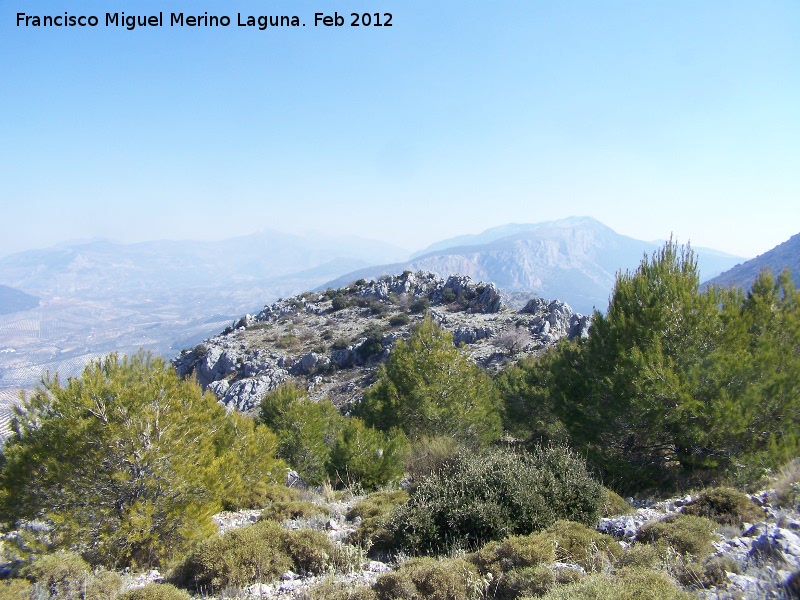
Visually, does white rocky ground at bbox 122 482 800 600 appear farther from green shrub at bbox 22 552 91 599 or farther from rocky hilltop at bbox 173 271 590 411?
rocky hilltop at bbox 173 271 590 411

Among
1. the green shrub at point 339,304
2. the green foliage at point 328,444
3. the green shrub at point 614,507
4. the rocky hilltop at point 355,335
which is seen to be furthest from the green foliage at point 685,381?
the green shrub at point 339,304

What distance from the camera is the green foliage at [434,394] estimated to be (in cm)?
1748

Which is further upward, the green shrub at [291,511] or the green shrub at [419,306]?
the green shrub at [419,306]

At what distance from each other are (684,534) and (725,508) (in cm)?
186

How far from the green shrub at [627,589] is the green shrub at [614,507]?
4123 mm

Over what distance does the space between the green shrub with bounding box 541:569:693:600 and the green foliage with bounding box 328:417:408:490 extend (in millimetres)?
10409

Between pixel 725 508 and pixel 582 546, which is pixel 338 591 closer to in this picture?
pixel 582 546

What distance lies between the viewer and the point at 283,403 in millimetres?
20031

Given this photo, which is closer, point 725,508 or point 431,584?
point 431,584

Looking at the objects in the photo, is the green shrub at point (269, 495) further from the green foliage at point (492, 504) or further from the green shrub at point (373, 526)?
the green foliage at point (492, 504)

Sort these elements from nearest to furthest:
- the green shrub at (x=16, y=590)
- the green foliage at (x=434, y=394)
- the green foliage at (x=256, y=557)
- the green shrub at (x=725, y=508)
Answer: the green shrub at (x=16, y=590), the green foliage at (x=256, y=557), the green shrub at (x=725, y=508), the green foliage at (x=434, y=394)

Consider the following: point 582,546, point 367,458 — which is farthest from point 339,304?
point 582,546

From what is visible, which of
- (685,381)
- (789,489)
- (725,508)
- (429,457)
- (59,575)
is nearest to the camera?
(59,575)

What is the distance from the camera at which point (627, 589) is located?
4.29m
